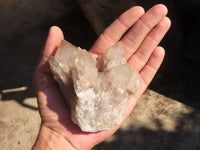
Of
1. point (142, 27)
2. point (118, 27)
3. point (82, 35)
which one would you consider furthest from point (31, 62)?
point (142, 27)

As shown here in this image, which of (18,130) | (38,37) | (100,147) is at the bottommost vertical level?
(18,130)

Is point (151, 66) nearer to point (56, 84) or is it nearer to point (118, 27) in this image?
point (118, 27)

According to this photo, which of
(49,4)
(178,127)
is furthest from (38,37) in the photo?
(178,127)

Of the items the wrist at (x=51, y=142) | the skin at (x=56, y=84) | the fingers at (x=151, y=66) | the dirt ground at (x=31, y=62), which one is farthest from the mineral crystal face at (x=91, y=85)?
the dirt ground at (x=31, y=62)

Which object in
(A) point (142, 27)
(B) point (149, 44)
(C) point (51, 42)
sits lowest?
(C) point (51, 42)

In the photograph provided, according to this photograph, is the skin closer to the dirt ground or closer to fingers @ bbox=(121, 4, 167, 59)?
fingers @ bbox=(121, 4, 167, 59)

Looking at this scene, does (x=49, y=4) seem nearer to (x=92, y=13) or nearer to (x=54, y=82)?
(x=92, y=13)

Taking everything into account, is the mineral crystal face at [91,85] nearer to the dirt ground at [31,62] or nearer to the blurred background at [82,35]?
the blurred background at [82,35]
